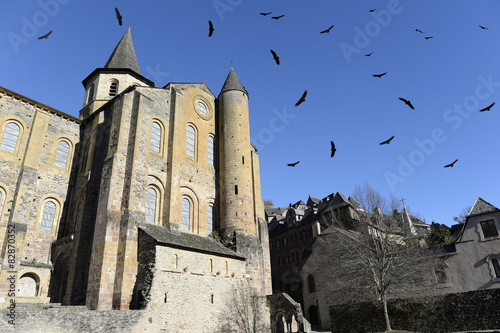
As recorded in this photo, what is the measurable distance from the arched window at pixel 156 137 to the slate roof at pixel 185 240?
608cm

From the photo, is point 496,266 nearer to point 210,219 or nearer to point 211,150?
point 210,219

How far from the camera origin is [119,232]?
1800cm

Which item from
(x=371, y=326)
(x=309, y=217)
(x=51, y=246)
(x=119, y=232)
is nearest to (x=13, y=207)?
(x=51, y=246)

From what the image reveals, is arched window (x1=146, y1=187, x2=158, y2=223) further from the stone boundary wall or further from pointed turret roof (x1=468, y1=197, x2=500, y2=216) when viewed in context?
pointed turret roof (x1=468, y1=197, x2=500, y2=216)

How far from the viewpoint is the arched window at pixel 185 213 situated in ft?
75.3

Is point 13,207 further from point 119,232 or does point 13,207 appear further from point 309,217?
point 309,217

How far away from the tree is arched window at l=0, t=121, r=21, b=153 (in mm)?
24686

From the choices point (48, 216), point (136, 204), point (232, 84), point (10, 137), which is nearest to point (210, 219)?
point (136, 204)

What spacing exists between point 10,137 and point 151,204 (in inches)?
434

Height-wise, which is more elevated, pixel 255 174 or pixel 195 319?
pixel 255 174

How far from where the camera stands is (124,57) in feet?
115

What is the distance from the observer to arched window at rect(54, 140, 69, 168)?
938 inches

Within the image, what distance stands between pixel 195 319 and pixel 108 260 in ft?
18.7

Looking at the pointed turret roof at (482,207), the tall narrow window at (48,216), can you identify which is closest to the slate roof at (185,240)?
the tall narrow window at (48,216)
